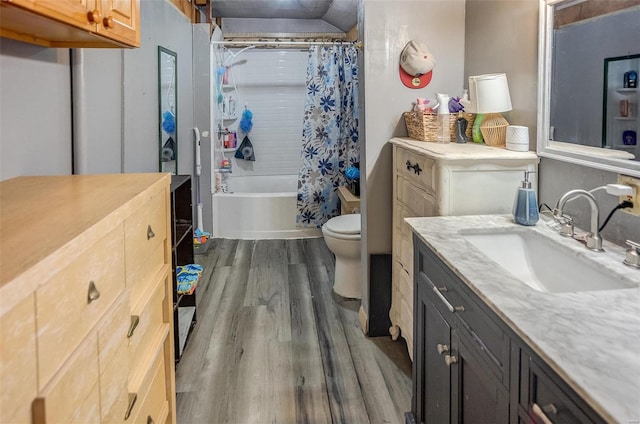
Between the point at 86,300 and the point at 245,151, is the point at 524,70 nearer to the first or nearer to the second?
the point at 86,300

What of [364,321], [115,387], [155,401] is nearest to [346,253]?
[364,321]

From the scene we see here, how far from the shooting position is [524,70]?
205 cm

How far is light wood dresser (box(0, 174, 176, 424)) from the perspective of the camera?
0.74 metres

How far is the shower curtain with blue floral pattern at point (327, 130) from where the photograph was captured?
184 inches

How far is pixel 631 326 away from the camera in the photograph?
95 cm

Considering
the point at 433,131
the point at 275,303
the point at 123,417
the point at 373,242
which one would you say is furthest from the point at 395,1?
the point at 123,417

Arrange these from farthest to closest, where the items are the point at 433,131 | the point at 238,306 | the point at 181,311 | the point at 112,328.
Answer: the point at 238,306 → the point at 181,311 → the point at 433,131 → the point at 112,328

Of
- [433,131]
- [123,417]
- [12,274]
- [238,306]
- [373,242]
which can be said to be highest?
[433,131]

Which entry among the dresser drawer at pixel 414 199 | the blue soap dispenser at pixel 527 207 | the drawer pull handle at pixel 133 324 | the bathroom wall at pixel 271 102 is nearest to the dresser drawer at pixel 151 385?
the drawer pull handle at pixel 133 324

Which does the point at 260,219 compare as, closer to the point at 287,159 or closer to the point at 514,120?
the point at 287,159

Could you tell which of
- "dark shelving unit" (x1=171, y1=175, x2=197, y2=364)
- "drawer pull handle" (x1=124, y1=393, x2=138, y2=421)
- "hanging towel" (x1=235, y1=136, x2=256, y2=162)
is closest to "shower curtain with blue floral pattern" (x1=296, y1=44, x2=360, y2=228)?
"hanging towel" (x1=235, y1=136, x2=256, y2=162)

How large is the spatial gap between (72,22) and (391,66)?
167cm

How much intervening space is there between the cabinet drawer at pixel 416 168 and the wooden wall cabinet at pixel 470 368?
0.38 m

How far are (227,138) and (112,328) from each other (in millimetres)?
4333
